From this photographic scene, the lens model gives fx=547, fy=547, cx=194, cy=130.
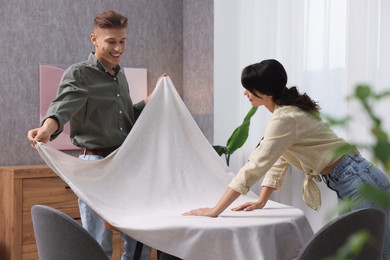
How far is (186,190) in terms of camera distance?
99.0 inches

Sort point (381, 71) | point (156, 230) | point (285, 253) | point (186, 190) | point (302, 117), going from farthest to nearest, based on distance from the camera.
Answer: point (381, 71) < point (186, 190) < point (302, 117) < point (285, 253) < point (156, 230)

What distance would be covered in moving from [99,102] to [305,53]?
1.55m

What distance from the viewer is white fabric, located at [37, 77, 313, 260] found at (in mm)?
1939

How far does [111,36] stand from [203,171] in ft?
2.55

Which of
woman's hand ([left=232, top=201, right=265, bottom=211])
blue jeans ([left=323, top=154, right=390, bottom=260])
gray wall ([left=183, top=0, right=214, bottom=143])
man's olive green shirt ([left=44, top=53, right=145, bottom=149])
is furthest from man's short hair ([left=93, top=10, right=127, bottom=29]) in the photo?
gray wall ([left=183, top=0, right=214, bottom=143])

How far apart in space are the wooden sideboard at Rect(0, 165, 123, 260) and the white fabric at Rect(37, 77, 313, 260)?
4.43ft

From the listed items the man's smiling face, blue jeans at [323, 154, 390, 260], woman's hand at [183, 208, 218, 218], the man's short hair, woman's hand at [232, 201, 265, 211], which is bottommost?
woman's hand at [232, 201, 265, 211]

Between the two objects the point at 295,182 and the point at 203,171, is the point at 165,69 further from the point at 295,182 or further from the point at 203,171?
the point at 203,171

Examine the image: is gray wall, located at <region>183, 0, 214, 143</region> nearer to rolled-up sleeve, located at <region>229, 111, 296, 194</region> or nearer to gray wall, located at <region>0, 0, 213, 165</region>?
gray wall, located at <region>0, 0, 213, 165</region>

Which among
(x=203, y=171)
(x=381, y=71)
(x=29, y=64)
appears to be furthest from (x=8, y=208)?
(x=381, y=71)

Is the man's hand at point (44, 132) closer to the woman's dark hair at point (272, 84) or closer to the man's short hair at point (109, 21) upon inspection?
the man's short hair at point (109, 21)

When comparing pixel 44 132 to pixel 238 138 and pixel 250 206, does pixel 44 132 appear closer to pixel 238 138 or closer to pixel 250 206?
pixel 250 206

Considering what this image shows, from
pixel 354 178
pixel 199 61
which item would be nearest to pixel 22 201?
pixel 199 61

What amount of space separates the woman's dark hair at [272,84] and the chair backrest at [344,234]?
0.61 m
